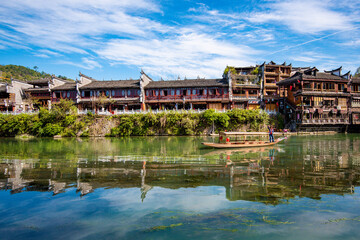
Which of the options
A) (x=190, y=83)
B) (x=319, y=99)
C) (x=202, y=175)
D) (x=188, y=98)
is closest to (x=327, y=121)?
(x=319, y=99)

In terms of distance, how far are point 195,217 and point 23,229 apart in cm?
467

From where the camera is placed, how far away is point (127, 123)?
3706cm

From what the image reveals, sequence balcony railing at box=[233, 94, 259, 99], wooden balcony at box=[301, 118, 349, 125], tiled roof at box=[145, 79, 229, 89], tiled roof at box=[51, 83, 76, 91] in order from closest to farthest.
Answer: wooden balcony at box=[301, 118, 349, 125] → tiled roof at box=[145, 79, 229, 89] → balcony railing at box=[233, 94, 259, 99] → tiled roof at box=[51, 83, 76, 91]

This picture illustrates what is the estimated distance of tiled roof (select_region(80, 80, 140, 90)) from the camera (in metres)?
43.5

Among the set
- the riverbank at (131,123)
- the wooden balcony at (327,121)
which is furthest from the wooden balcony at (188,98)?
the wooden balcony at (327,121)

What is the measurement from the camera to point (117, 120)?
38406 mm

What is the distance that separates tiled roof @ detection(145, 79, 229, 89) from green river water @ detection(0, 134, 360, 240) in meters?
30.1

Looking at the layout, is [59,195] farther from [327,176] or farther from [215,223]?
[327,176]

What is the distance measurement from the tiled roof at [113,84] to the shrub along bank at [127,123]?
667 centimetres

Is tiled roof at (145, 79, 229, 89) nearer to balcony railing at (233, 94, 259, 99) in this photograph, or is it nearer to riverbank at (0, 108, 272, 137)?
balcony railing at (233, 94, 259, 99)

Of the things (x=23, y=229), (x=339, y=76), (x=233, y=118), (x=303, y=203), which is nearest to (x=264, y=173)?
(x=303, y=203)

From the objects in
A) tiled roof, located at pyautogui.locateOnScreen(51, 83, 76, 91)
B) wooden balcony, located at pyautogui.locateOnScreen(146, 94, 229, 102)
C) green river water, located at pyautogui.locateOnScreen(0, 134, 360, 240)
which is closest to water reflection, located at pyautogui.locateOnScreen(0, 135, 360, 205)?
green river water, located at pyautogui.locateOnScreen(0, 134, 360, 240)

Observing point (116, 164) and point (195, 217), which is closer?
point (195, 217)

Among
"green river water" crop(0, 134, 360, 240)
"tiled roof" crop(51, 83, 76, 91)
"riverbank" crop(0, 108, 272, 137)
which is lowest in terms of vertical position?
"green river water" crop(0, 134, 360, 240)
